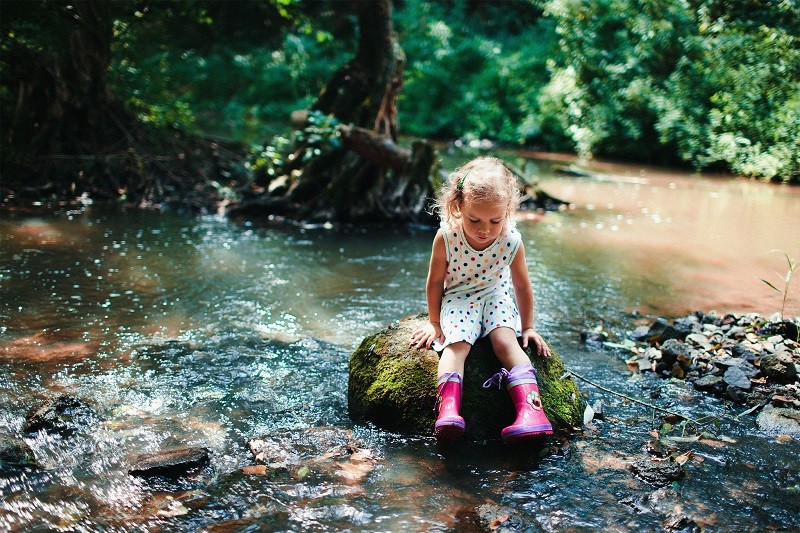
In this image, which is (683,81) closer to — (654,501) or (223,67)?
(654,501)

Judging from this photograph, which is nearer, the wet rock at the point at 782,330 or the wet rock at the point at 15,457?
the wet rock at the point at 15,457

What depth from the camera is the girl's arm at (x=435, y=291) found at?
12.7 feet

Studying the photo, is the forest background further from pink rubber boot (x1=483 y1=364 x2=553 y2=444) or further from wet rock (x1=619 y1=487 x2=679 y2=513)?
wet rock (x1=619 y1=487 x2=679 y2=513)

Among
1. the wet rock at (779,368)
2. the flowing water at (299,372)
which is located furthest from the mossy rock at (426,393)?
the wet rock at (779,368)

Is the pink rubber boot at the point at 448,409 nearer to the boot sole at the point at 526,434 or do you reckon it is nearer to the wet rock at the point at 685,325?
the boot sole at the point at 526,434

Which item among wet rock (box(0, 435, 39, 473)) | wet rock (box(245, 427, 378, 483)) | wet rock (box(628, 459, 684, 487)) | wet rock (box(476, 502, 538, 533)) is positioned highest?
wet rock (box(628, 459, 684, 487))

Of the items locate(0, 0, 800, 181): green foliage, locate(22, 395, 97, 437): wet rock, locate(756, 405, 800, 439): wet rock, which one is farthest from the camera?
locate(0, 0, 800, 181): green foliage

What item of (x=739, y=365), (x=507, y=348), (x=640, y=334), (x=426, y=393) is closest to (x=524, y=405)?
(x=507, y=348)

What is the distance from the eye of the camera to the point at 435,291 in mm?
3900

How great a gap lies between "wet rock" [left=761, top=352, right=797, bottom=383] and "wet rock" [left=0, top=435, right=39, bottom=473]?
430 centimetres

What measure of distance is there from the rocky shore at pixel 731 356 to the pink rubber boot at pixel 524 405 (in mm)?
1428

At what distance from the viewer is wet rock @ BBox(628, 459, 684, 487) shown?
10.3ft

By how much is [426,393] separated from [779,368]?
238 cm

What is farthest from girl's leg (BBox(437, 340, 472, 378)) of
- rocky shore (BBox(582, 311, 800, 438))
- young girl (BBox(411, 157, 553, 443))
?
rocky shore (BBox(582, 311, 800, 438))
